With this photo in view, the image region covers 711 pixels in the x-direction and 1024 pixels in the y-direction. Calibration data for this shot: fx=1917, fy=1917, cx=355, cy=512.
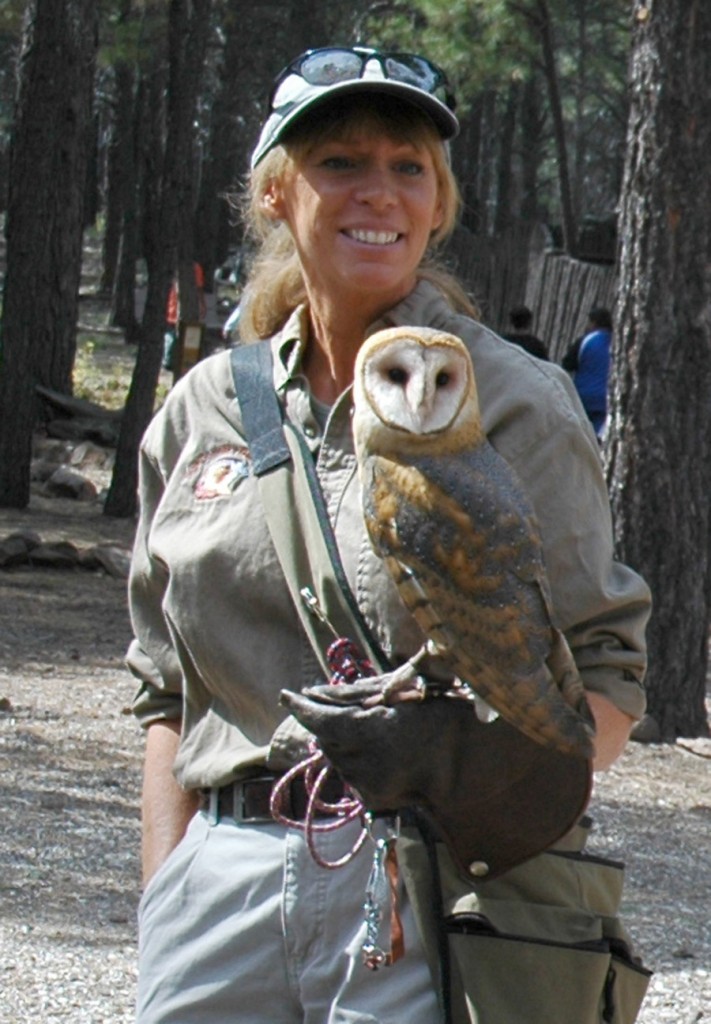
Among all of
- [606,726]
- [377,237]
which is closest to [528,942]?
[606,726]

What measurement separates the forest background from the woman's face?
3.75 feet

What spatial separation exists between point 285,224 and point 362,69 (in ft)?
0.92

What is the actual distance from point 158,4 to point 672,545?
16237 millimetres

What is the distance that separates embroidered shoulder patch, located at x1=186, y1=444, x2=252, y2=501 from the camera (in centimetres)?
266

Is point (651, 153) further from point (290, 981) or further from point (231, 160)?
point (231, 160)

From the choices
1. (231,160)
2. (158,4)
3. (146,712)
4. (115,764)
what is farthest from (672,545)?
(231,160)

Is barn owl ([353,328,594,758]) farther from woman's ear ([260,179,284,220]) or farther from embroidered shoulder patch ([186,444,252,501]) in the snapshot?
woman's ear ([260,179,284,220])

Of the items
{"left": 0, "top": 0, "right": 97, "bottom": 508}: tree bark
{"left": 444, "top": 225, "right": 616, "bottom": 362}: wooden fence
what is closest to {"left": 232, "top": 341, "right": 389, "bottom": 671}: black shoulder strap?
{"left": 0, "top": 0, "right": 97, "bottom": 508}: tree bark

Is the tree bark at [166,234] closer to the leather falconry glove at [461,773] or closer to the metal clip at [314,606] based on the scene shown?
the metal clip at [314,606]

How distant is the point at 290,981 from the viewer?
2.46 m

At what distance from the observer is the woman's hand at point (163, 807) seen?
280 cm

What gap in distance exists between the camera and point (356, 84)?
103 inches

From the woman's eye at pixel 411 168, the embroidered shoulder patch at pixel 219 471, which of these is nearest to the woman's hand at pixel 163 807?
the embroidered shoulder patch at pixel 219 471

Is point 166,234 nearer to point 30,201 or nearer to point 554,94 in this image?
point 30,201
